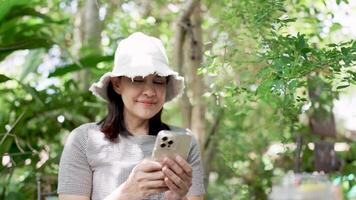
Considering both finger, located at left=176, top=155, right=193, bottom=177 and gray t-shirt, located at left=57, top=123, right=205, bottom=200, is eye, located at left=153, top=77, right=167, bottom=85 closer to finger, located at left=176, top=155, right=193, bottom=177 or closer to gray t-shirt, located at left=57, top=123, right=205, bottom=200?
gray t-shirt, located at left=57, top=123, right=205, bottom=200

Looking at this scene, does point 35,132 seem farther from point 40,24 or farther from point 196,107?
point 196,107

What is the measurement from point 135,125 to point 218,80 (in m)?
0.61

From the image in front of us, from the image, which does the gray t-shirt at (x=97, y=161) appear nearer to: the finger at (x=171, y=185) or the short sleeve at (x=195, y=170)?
the short sleeve at (x=195, y=170)

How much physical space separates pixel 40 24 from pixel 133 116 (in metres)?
1.16

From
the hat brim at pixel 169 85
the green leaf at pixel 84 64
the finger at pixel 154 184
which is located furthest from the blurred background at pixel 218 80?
the finger at pixel 154 184

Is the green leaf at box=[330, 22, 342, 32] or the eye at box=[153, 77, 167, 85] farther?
the green leaf at box=[330, 22, 342, 32]

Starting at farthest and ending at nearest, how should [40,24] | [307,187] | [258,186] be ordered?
[258,186], [40,24], [307,187]

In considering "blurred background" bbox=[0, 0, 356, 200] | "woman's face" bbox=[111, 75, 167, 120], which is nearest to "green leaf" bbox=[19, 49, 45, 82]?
"blurred background" bbox=[0, 0, 356, 200]

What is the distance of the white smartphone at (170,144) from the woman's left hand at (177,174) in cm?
1

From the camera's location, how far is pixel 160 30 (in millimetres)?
3412

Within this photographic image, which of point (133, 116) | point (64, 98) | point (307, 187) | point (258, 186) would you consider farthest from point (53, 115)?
point (307, 187)

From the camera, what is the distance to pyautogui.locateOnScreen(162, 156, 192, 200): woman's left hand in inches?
58.8

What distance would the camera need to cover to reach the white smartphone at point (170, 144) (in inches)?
57.1

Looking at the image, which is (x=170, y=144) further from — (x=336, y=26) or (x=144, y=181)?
(x=336, y=26)
